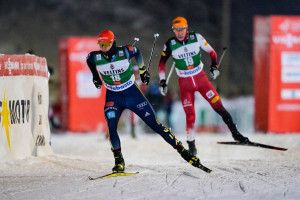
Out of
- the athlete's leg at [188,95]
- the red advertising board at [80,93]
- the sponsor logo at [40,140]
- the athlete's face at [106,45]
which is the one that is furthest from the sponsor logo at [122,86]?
the red advertising board at [80,93]

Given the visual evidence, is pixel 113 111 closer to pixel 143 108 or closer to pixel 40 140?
pixel 143 108

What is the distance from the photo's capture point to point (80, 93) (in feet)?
61.7

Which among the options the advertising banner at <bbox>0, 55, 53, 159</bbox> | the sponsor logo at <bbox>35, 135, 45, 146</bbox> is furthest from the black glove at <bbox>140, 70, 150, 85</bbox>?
the sponsor logo at <bbox>35, 135, 45, 146</bbox>

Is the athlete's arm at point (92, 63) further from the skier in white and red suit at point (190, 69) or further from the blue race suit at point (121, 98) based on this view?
the skier in white and red suit at point (190, 69)

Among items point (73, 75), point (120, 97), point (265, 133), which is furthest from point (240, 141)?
point (73, 75)

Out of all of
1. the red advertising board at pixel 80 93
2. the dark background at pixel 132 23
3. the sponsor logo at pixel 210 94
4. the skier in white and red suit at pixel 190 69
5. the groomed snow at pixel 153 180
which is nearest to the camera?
the groomed snow at pixel 153 180

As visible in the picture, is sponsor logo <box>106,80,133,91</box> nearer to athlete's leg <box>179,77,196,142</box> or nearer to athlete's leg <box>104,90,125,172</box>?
athlete's leg <box>104,90,125,172</box>

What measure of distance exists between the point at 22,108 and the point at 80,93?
823 cm

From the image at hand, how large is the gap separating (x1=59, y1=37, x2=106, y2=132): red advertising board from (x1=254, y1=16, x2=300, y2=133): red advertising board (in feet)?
17.0

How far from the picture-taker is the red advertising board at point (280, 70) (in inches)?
631

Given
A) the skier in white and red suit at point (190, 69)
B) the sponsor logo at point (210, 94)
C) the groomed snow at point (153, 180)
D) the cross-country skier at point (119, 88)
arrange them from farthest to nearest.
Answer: the sponsor logo at point (210, 94) < the skier in white and red suit at point (190, 69) < the cross-country skier at point (119, 88) < the groomed snow at point (153, 180)

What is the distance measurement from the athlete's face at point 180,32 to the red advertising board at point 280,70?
21.0 ft

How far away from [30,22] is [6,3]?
5550 mm

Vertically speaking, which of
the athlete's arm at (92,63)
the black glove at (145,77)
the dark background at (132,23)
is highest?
the dark background at (132,23)
